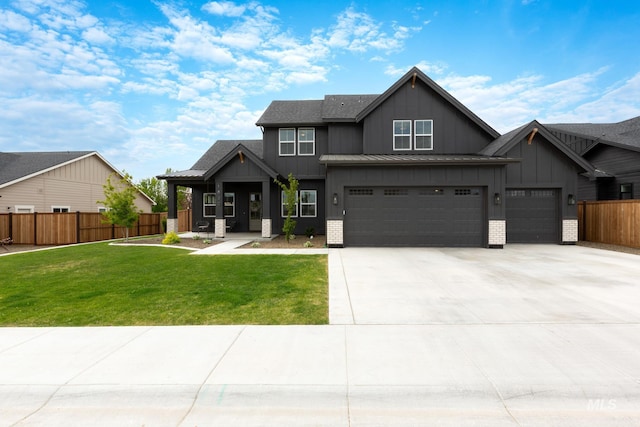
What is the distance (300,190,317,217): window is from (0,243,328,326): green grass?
312 inches

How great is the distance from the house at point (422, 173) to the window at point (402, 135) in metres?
0.05

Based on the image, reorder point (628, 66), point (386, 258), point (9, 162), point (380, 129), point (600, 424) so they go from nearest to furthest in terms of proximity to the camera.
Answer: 1. point (600, 424)
2. point (386, 258)
3. point (380, 129)
4. point (9, 162)
5. point (628, 66)

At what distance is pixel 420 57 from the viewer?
739 inches

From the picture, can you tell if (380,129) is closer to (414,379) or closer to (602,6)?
(414,379)

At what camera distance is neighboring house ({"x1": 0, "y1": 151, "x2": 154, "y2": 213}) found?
58.3 feet

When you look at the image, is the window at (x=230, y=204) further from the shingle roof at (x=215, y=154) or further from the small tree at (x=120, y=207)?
the small tree at (x=120, y=207)

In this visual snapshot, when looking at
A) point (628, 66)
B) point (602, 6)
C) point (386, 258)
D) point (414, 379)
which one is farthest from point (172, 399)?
point (628, 66)

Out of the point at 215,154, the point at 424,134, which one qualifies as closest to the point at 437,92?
the point at 424,134

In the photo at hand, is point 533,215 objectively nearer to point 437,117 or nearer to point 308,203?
point 437,117

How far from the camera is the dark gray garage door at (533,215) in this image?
13758 millimetres

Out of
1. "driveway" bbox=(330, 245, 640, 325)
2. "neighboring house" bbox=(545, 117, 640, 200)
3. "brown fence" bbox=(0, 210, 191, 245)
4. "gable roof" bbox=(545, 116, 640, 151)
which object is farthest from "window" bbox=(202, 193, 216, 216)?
"gable roof" bbox=(545, 116, 640, 151)

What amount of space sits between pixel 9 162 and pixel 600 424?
98.1 feet

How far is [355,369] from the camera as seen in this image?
3.28m

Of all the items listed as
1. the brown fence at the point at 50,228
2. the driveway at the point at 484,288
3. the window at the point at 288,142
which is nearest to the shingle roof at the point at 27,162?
the brown fence at the point at 50,228
